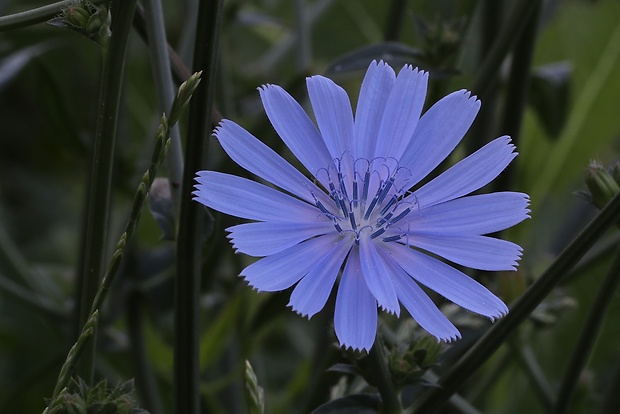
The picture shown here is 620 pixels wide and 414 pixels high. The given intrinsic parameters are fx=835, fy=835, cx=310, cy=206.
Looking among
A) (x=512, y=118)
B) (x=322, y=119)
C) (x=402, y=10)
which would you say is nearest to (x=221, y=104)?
(x=402, y=10)

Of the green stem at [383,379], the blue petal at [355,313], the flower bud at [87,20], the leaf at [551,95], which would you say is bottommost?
the green stem at [383,379]

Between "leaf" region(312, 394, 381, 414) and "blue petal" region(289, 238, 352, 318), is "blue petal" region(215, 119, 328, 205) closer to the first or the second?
"blue petal" region(289, 238, 352, 318)

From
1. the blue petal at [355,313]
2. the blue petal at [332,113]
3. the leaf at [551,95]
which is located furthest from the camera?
the leaf at [551,95]

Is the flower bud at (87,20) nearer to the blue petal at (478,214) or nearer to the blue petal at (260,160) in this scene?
the blue petal at (260,160)

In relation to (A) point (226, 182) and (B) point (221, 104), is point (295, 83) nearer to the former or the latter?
(B) point (221, 104)

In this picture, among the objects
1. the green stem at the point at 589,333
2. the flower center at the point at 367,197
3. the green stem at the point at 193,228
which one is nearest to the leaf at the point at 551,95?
the green stem at the point at 589,333

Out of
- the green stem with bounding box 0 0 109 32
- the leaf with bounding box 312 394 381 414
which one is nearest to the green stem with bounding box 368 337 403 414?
the leaf with bounding box 312 394 381 414
